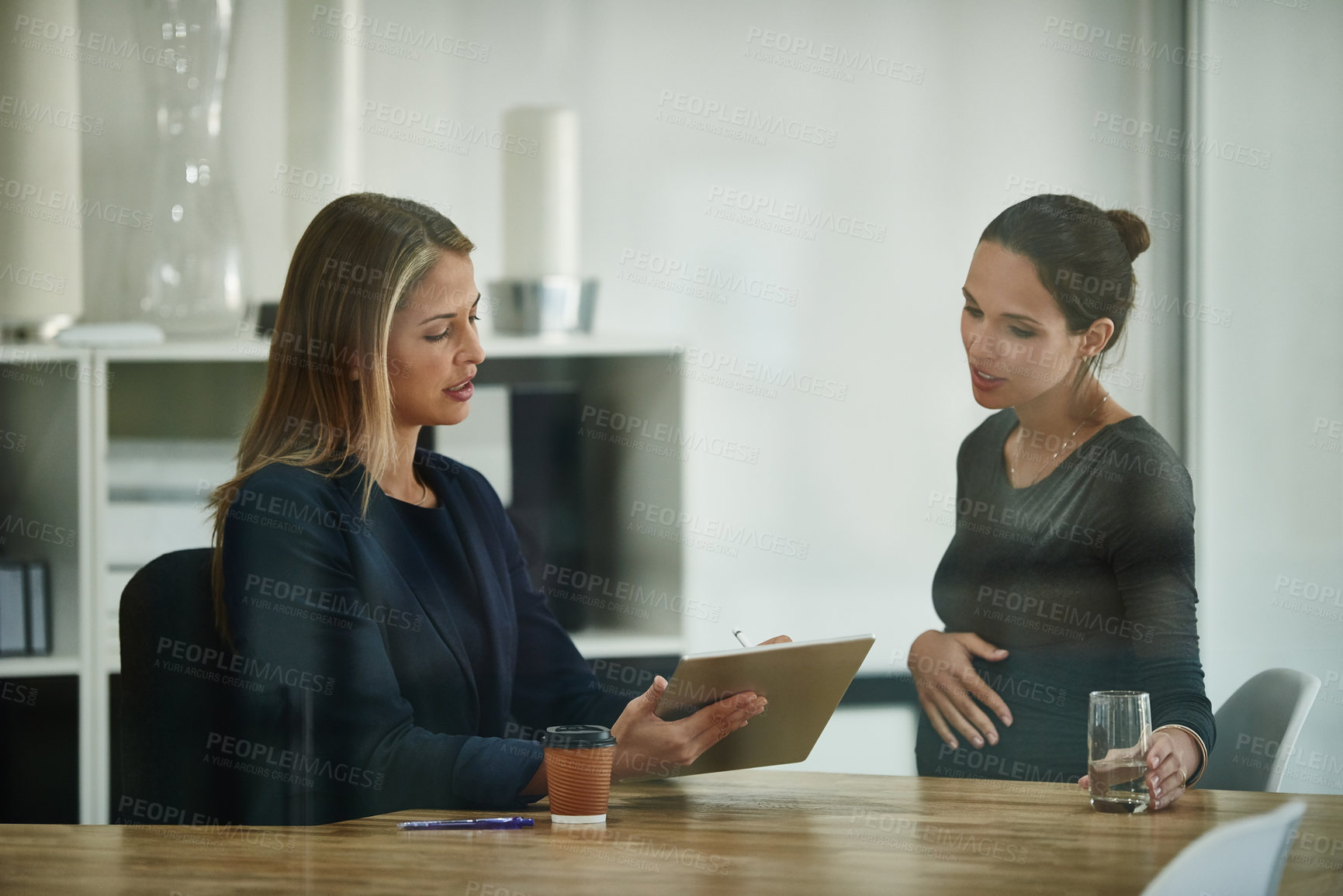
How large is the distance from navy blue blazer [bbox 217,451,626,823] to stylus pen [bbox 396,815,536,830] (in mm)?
143

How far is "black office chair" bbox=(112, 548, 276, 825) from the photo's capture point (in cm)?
182

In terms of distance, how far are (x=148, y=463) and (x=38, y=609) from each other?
0.34 m

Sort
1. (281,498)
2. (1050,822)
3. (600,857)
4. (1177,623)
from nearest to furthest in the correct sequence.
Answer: (600,857), (1050,822), (281,498), (1177,623)

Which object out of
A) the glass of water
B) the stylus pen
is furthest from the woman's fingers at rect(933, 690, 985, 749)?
the stylus pen

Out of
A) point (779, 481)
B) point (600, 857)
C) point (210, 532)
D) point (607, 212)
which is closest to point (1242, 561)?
point (779, 481)

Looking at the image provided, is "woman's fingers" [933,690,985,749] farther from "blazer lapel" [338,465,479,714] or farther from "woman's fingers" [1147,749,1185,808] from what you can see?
"blazer lapel" [338,465,479,714]

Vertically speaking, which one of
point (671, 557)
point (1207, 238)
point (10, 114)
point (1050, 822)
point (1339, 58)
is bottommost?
point (1050, 822)

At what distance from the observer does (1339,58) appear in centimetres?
231

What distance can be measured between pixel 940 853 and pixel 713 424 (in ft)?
3.77

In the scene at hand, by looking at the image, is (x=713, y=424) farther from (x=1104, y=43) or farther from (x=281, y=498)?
(x=1104, y=43)

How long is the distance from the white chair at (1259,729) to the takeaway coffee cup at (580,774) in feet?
3.40

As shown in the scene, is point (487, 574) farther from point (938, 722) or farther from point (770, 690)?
point (938, 722)

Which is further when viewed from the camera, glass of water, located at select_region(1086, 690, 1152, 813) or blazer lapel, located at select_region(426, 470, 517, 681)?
blazer lapel, located at select_region(426, 470, 517, 681)

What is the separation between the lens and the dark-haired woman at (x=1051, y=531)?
206 centimetres
